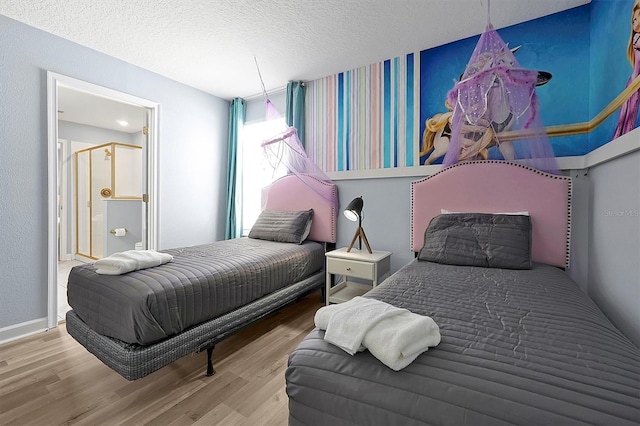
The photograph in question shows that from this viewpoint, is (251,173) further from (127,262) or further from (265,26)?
(127,262)

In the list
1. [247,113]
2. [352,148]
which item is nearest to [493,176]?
[352,148]

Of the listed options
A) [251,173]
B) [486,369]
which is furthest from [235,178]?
[486,369]

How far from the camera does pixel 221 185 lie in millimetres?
4156

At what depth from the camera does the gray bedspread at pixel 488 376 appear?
2.18ft

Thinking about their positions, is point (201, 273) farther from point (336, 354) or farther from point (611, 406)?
point (611, 406)

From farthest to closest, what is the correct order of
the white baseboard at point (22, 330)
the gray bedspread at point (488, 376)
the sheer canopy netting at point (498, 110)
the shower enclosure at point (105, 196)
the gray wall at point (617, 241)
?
the shower enclosure at point (105, 196)
the white baseboard at point (22, 330)
the sheer canopy netting at point (498, 110)
the gray wall at point (617, 241)
the gray bedspread at point (488, 376)

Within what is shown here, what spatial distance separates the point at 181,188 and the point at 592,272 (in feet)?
13.4

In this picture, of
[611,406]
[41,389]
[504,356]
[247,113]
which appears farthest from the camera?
[247,113]

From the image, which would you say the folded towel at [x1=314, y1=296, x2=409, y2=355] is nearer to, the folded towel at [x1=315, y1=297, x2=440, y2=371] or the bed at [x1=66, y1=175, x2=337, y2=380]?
the folded towel at [x1=315, y1=297, x2=440, y2=371]

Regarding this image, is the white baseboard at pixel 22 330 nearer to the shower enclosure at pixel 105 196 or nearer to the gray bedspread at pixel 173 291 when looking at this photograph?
the gray bedspread at pixel 173 291

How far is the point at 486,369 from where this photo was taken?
78cm

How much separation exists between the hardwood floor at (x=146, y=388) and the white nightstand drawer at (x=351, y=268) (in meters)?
0.70

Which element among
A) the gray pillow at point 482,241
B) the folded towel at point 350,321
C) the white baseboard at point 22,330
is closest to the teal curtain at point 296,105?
the gray pillow at point 482,241

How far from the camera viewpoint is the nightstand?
245 cm
